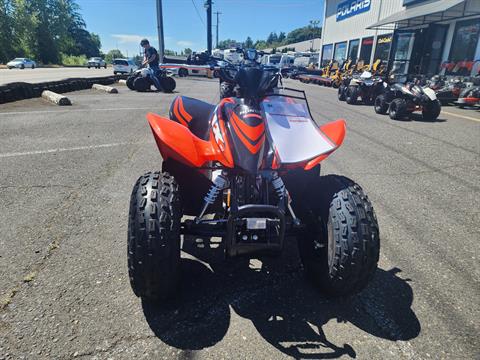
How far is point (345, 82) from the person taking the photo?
1553 centimetres

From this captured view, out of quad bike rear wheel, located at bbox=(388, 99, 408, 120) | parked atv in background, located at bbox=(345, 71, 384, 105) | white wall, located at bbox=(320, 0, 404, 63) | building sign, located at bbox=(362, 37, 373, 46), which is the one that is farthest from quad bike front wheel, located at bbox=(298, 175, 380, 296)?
building sign, located at bbox=(362, 37, 373, 46)

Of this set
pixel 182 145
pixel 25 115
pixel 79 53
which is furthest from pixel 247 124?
pixel 79 53

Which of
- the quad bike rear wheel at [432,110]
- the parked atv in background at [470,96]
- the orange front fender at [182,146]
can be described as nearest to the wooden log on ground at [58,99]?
the orange front fender at [182,146]

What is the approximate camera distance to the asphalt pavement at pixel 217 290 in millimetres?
2072

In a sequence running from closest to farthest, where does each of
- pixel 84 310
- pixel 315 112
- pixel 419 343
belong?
pixel 419 343, pixel 84 310, pixel 315 112

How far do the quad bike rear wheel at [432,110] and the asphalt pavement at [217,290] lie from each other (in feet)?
20.3

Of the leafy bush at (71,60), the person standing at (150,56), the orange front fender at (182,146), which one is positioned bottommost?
the leafy bush at (71,60)

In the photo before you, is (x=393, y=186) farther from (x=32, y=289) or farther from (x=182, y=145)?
(x=32, y=289)

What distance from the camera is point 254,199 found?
8.09 feet

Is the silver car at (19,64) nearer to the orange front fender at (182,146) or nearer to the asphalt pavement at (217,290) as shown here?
the asphalt pavement at (217,290)

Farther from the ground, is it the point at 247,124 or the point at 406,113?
the point at 247,124

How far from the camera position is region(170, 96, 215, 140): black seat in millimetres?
3449

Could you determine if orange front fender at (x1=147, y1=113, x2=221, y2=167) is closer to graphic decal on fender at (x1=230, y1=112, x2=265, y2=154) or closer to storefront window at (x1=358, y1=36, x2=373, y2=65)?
graphic decal on fender at (x1=230, y1=112, x2=265, y2=154)

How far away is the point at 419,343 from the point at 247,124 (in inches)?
71.1
